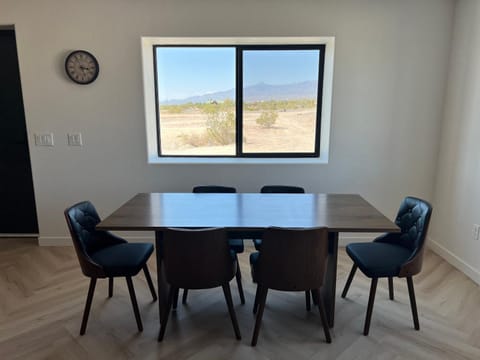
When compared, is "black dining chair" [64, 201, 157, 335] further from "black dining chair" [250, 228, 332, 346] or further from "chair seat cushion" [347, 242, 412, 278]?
"chair seat cushion" [347, 242, 412, 278]

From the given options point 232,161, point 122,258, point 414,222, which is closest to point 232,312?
point 122,258

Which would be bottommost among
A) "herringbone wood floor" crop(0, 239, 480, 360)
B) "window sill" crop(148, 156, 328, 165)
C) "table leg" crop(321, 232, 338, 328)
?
"herringbone wood floor" crop(0, 239, 480, 360)

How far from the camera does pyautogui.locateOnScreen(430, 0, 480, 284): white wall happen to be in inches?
106

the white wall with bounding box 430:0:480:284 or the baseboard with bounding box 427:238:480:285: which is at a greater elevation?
the white wall with bounding box 430:0:480:284

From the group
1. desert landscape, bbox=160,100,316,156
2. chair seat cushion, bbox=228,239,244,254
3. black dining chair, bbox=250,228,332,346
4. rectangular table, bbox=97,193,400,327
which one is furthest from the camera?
desert landscape, bbox=160,100,316,156

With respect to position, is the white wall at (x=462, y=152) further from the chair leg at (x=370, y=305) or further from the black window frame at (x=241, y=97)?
the chair leg at (x=370, y=305)

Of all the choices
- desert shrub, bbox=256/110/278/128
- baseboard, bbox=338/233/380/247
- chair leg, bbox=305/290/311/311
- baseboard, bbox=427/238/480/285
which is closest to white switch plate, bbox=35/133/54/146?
desert shrub, bbox=256/110/278/128

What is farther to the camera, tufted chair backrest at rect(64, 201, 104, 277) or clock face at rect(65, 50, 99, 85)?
clock face at rect(65, 50, 99, 85)

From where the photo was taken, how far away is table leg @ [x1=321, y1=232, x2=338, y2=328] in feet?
6.65

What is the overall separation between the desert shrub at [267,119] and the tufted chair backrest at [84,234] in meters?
1.97

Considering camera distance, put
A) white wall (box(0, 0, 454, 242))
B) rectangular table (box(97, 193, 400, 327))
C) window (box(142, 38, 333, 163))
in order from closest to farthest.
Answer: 1. rectangular table (box(97, 193, 400, 327))
2. white wall (box(0, 0, 454, 242))
3. window (box(142, 38, 333, 163))

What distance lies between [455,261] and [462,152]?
101 cm

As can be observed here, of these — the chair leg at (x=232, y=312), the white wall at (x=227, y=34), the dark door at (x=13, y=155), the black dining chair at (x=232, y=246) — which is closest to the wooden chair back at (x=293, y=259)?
the chair leg at (x=232, y=312)

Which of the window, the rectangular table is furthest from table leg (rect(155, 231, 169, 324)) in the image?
the window
